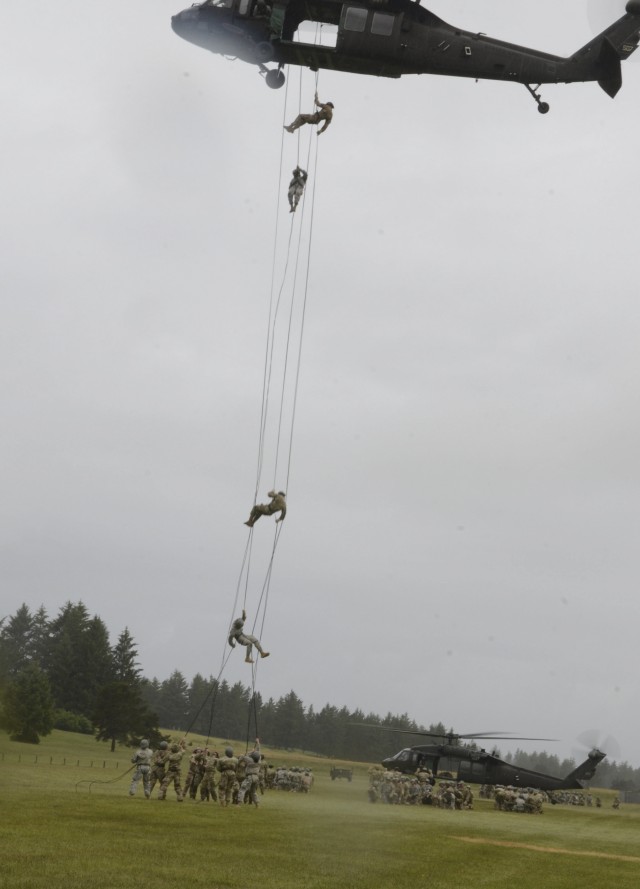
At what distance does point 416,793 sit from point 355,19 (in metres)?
32.5

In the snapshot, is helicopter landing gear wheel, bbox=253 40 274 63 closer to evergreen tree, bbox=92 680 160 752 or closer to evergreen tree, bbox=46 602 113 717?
evergreen tree, bbox=92 680 160 752

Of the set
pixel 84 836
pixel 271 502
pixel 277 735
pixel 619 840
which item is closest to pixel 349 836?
pixel 84 836

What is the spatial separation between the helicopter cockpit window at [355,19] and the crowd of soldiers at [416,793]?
31.3 meters

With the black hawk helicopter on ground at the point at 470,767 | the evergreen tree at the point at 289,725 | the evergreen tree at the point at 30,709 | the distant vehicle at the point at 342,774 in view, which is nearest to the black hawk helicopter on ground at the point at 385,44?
the black hawk helicopter on ground at the point at 470,767

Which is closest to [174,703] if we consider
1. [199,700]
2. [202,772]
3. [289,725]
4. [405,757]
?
[199,700]

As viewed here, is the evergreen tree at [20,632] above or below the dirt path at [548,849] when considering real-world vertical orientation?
above

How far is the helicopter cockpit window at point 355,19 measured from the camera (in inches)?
822

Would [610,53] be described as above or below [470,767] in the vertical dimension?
above

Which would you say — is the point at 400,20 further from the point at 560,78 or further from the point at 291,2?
the point at 560,78

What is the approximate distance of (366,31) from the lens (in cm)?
2095

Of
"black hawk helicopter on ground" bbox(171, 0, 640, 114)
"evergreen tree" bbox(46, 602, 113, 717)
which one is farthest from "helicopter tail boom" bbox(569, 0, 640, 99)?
"evergreen tree" bbox(46, 602, 113, 717)

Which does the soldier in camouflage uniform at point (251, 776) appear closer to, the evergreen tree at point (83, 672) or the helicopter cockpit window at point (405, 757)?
the helicopter cockpit window at point (405, 757)

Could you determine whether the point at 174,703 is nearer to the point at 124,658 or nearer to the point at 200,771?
the point at 124,658

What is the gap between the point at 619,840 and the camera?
28.0 metres
